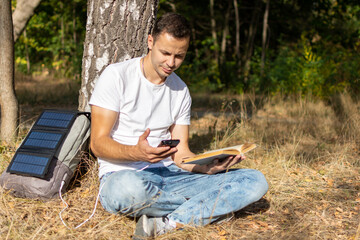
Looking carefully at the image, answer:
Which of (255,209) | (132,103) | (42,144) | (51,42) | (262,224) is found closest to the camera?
(132,103)

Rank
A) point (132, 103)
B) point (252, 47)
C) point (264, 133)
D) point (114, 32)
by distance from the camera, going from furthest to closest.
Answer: point (252, 47), point (264, 133), point (114, 32), point (132, 103)

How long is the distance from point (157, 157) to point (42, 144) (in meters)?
1.02

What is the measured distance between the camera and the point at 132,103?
2871 millimetres

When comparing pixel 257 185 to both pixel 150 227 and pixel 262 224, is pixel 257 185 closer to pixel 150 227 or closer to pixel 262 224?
pixel 262 224

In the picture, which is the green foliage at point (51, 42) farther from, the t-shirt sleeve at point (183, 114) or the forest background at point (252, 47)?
the t-shirt sleeve at point (183, 114)

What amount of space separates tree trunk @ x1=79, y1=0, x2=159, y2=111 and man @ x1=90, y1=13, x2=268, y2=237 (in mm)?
590

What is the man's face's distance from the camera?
2.79 metres

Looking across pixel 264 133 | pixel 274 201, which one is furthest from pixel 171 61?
pixel 264 133

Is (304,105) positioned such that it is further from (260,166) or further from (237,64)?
(237,64)

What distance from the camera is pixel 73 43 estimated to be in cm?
1290

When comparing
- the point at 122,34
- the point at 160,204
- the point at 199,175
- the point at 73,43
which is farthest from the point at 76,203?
the point at 73,43

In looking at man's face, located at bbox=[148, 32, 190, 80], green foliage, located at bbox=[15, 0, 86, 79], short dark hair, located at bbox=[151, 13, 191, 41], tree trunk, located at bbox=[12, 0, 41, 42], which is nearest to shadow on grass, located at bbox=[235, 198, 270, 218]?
man's face, located at bbox=[148, 32, 190, 80]

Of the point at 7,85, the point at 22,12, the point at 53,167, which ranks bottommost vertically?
the point at 53,167

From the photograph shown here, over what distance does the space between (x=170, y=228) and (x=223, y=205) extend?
42cm
